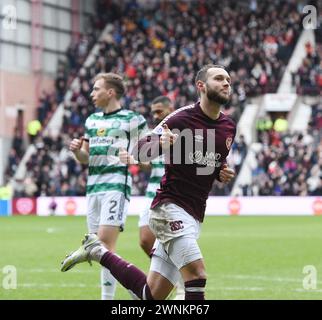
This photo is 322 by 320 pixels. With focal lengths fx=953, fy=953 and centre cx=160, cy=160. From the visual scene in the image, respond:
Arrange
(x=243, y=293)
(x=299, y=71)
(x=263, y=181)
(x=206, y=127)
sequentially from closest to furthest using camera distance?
1. (x=206, y=127)
2. (x=243, y=293)
3. (x=263, y=181)
4. (x=299, y=71)

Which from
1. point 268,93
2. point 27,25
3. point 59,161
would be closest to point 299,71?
point 268,93

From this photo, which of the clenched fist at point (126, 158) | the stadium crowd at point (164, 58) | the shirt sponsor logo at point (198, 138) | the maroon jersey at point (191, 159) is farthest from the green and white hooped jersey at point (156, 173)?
the stadium crowd at point (164, 58)

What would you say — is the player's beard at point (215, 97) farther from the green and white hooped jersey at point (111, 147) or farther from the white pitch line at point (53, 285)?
the white pitch line at point (53, 285)

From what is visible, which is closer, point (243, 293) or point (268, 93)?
point (243, 293)

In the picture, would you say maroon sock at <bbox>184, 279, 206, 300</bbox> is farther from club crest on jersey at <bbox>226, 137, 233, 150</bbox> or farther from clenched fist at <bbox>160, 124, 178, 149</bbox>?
club crest on jersey at <bbox>226, 137, 233, 150</bbox>

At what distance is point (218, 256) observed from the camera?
18.4 meters

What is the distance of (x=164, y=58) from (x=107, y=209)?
33.3 metres

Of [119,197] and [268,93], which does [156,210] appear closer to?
[119,197]

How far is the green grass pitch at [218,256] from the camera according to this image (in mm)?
12602

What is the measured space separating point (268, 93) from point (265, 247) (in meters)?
21.3

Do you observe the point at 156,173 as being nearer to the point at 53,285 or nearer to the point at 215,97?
the point at 53,285

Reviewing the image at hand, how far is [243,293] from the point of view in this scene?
12.3 m

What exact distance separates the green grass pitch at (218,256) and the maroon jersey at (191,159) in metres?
3.31

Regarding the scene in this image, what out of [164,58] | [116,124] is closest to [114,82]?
[116,124]
